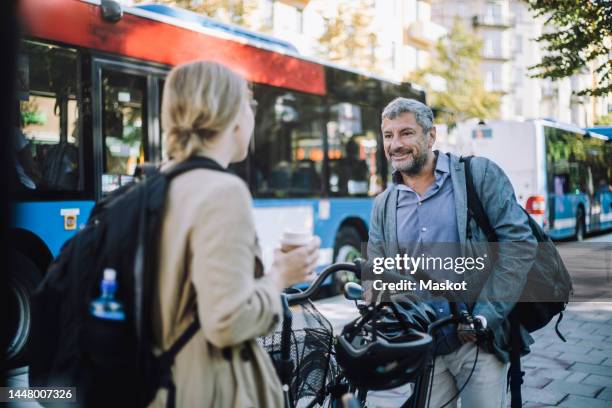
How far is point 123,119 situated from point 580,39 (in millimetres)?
8508

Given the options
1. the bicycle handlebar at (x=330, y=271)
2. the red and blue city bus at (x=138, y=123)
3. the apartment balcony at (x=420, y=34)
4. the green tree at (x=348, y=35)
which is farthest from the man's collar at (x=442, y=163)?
the apartment balcony at (x=420, y=34)

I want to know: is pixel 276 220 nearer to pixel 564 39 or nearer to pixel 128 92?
pixel 128 92

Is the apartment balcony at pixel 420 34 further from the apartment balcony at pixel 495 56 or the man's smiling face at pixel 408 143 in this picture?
the man's smiling face at pixel 408 143

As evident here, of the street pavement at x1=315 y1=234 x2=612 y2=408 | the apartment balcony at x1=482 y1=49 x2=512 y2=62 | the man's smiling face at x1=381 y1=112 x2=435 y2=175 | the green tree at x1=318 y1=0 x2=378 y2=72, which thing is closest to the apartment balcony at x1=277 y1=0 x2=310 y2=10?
the green tree at x1=318 y1=0 x2=378 y2=72

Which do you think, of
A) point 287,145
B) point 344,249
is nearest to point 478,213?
point 287,145

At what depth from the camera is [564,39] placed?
12586 mm

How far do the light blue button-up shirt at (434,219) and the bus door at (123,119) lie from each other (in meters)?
4.19

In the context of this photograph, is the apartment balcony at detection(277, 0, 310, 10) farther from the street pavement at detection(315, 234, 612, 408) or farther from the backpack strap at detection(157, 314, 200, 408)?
the backpack strap at detection(157, 314, 200, 408)

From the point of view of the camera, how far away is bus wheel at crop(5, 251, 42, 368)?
5801 mm

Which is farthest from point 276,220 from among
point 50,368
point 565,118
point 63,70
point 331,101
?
point 565,118

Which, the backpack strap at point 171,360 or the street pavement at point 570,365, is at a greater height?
the backpack strap at point 171,360

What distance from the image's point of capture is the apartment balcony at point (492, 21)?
65.1 m

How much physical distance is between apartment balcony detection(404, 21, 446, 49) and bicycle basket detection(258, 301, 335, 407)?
129 feet

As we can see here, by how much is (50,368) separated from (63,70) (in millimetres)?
5103
